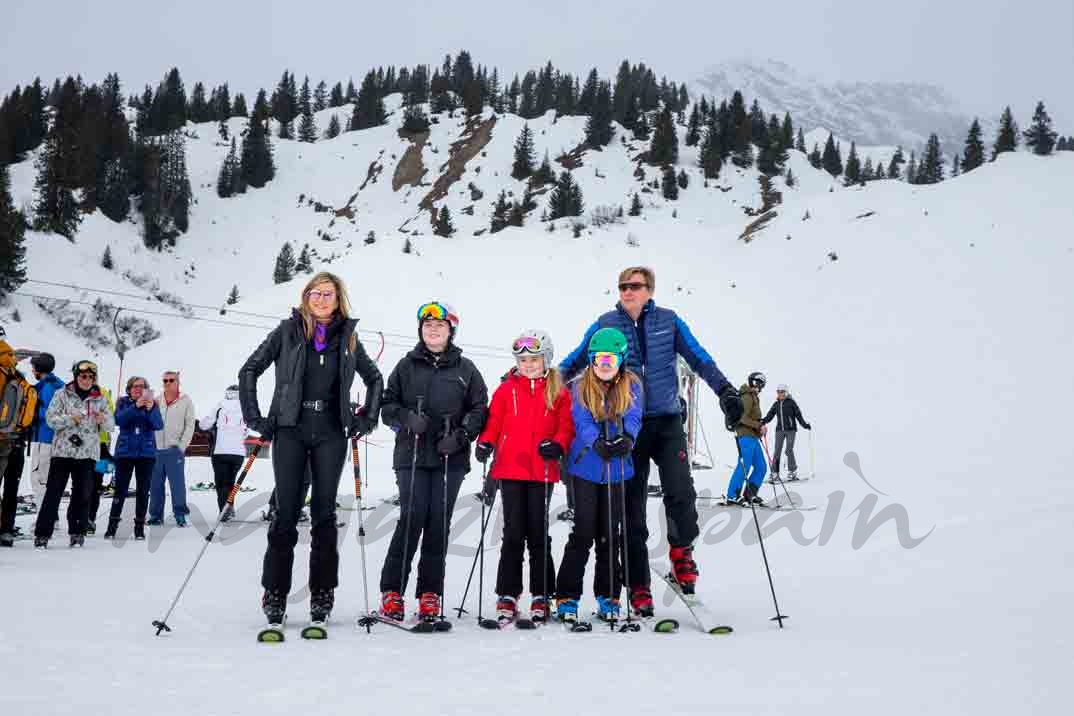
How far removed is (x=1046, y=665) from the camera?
139 inches

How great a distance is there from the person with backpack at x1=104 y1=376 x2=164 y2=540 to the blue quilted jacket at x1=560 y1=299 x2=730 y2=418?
537 cm

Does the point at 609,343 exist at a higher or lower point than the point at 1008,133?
lower

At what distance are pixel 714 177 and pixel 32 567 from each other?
153 feet

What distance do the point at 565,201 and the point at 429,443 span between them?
127ft

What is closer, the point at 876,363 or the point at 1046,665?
the point at 1046,665

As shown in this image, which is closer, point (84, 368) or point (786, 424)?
point (84, 368)

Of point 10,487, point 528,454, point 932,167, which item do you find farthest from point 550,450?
point 932,167

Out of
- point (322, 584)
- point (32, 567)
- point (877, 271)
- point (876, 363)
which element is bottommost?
point (32, 567)

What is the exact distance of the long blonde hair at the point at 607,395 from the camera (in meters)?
4.87

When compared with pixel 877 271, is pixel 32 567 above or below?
below

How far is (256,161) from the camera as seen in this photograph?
6094cm

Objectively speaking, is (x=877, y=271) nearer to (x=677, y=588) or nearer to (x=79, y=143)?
(x=677, y=588)

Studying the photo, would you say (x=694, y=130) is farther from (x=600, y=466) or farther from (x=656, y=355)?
(x=600, y=466)

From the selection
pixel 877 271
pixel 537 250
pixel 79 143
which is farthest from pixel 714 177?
pixel 79 143
